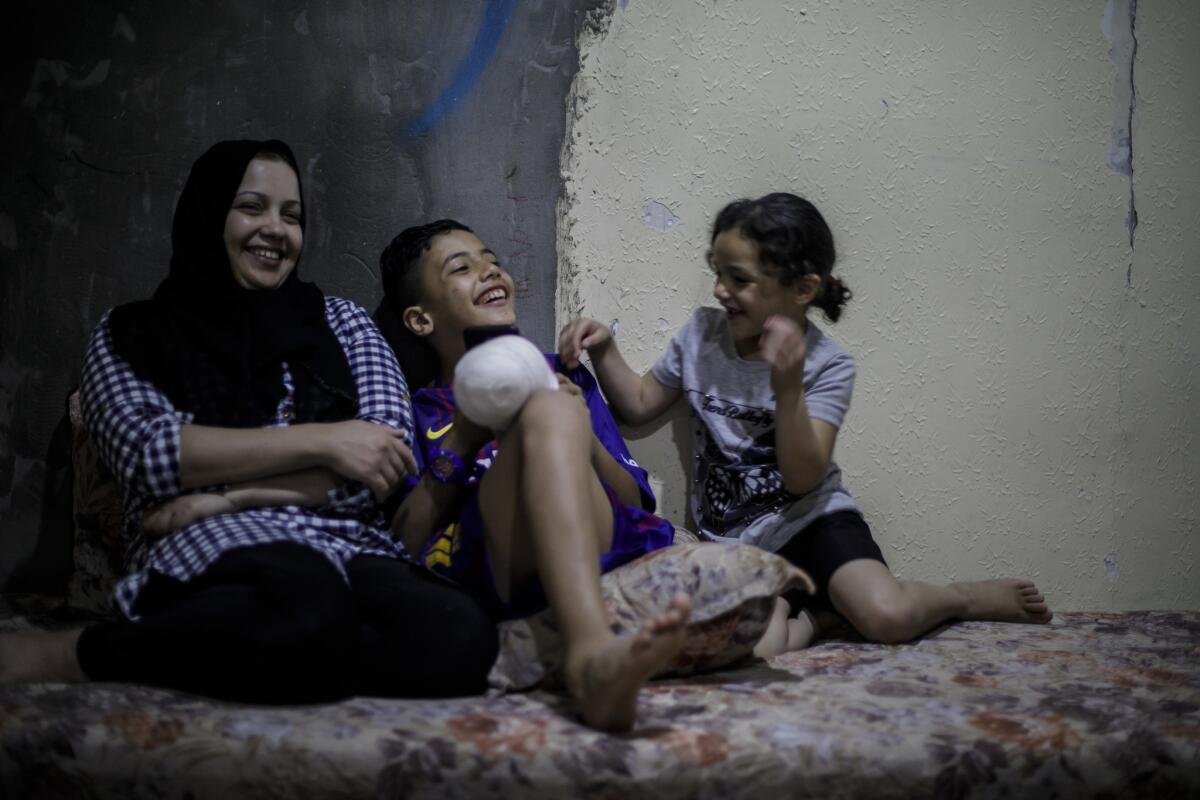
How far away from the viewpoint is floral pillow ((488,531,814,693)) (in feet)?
4.90

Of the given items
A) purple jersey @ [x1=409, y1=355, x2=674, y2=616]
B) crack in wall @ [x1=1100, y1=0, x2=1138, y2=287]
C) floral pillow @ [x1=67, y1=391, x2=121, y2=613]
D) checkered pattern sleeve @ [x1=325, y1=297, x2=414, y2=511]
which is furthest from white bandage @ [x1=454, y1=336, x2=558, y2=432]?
crack in wall @ [x1=1100, y1=0, x2=1138, y2=287]

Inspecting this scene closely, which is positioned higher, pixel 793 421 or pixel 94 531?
pixel 793 421

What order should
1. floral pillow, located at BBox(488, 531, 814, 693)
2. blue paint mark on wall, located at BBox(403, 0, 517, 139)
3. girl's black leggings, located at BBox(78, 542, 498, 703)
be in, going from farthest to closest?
1. blue paint mark on wall, located at BBox(403, 0, 517, 139)
2. floral pillow, located at BBox(488, 531, 814, 693)
3. girl's black leggings, located at BBox(78, 542, 498, 703)

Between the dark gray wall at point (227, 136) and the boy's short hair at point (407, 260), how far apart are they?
4.0 inches

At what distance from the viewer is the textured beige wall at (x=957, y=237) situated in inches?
84.1

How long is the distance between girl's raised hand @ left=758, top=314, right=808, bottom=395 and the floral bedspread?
1.86 feet

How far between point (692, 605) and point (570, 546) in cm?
26

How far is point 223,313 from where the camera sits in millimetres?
1740

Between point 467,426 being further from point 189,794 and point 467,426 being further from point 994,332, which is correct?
point 994,332

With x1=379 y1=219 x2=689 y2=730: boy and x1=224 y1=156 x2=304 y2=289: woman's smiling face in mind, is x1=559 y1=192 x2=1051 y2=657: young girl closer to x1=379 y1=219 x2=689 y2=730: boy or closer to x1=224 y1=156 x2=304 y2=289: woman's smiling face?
x1=379 y1=219 x2=689 y2=730: boy

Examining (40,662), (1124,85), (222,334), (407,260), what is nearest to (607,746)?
(40,662)

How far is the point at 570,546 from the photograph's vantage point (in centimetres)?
138

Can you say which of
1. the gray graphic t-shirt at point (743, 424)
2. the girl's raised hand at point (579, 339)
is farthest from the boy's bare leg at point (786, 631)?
the girl's raised hand at point (579, 339)

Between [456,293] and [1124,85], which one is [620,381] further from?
[1124,85]
